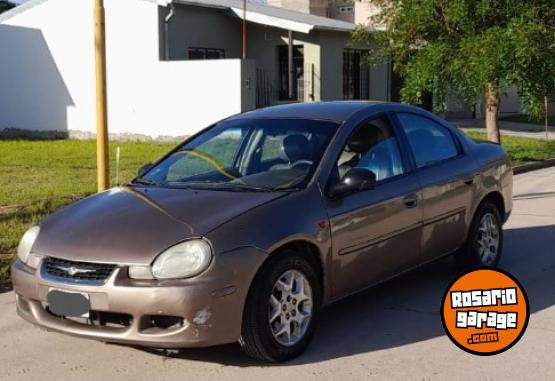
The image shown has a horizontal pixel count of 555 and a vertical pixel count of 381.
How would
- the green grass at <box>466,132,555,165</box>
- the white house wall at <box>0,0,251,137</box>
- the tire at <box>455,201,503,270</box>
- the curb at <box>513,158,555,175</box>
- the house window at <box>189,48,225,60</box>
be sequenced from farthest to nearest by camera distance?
the house window at <box>189,48,225,60</box> < the white house wall at <box>0,0,251,137</box> < the green grass at <box>466,132,555,165</box> < the curb at <box>513,158,555,175</box> < the tire at <box>455,201,503,270</box>

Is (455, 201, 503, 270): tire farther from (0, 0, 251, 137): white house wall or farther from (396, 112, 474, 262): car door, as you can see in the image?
(0, 0, 251, 137): white house wall

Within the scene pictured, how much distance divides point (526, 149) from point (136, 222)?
15.8 m

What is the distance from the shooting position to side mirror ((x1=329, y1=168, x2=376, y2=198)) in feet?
16.7

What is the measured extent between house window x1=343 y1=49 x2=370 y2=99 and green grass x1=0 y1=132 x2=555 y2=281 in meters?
4.04

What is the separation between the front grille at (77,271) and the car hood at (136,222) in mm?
37

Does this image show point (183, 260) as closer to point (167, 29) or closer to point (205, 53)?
point (167, 29)

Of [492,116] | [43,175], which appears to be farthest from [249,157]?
[492,116]

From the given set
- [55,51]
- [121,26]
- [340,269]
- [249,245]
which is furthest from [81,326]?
[55,51]

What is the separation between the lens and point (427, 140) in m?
6.30

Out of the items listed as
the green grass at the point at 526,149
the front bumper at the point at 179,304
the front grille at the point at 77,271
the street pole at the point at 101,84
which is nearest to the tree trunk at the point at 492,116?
the green grass at the point at 526,149

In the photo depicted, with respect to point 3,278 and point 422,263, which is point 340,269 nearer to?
point 422,263

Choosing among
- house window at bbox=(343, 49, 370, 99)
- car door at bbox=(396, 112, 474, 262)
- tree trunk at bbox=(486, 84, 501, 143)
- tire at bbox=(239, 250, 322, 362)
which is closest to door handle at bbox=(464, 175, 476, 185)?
car door at bbox=(396, 112, 474, 262)

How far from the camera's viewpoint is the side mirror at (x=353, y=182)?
5.09 meters

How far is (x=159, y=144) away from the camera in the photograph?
19.4 m
